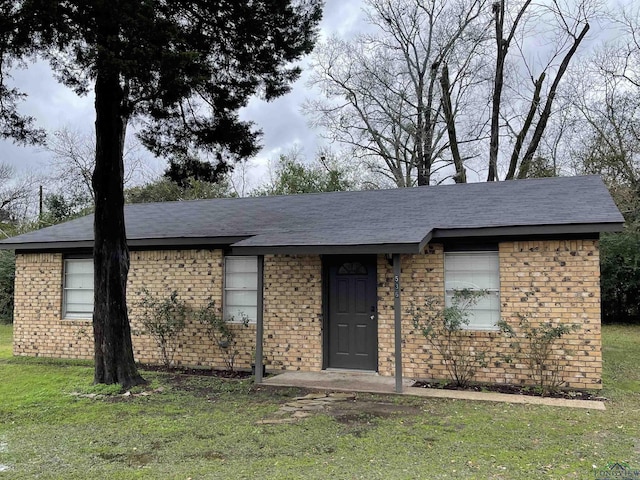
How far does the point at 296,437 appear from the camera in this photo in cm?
555

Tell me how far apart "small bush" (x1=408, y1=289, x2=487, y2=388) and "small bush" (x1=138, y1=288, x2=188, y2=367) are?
452 cm

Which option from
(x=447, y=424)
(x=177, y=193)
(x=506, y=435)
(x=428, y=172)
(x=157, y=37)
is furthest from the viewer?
(x=177, y=193)

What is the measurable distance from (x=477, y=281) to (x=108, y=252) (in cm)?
595

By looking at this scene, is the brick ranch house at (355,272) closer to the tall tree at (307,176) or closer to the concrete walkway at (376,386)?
the concrete walkway at (376,386)

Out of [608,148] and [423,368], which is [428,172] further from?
[423,368]

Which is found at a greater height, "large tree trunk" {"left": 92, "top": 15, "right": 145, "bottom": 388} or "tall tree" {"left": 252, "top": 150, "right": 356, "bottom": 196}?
"tall tree" {"left": 252, "top": 150, "right": 356, "bottom": 196}

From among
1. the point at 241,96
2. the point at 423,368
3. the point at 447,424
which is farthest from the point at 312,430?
the point at 241,96

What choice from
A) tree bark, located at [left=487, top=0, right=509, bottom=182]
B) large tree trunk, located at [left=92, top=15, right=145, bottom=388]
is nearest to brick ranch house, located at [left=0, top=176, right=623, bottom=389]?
Answer: large tree trunk, located at [left=92, top=15, right=145, bottom=388]

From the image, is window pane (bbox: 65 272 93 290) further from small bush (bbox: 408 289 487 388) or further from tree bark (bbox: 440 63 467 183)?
tree bark (bbox: 440 63 467 183)

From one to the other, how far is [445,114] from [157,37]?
21.7 metres

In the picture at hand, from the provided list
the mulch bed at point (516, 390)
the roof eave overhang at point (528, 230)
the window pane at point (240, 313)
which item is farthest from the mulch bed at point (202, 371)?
the roof eave overhang at point (528, 230)

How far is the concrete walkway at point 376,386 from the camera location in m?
6.96

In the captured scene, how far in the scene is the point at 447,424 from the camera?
5988 millimetres

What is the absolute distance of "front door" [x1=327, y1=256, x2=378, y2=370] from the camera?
9.04 metres
